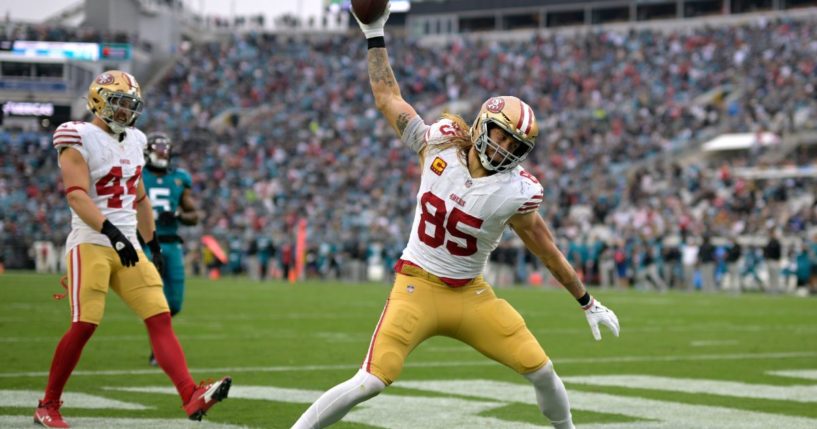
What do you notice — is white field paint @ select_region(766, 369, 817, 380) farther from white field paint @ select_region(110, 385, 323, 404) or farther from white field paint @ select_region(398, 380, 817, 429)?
white field paint @ select_region(110, 385, 323, 404)

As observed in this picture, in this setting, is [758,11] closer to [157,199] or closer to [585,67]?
[585,67]

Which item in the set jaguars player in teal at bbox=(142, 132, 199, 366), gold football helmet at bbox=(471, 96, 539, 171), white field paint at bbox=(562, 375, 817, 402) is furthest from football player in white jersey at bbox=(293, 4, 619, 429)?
jaguars player in teal at bbox=(142, 132, 199, 366)

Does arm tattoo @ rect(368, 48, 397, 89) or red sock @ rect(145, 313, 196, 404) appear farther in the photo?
red sock @ rect(145, 313, 196, 404)

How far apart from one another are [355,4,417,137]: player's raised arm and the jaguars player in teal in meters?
4.53

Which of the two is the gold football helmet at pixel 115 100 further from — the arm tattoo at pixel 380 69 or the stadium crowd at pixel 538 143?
the stadium crowd at pixel 538 143

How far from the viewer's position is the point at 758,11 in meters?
45.6

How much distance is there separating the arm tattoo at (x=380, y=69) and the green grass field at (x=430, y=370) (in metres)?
2.08

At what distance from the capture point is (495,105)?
4.99 m

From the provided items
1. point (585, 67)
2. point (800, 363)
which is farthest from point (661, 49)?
point (800, 363)

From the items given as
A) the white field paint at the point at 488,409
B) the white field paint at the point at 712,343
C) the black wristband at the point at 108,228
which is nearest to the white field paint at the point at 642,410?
the white field paint at the point at 488,409

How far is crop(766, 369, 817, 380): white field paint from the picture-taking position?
30.3ft

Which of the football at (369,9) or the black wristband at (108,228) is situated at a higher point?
the football at (369,9)

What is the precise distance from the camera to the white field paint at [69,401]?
6.84 m

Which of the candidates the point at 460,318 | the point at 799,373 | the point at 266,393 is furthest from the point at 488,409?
the point at 799,373
